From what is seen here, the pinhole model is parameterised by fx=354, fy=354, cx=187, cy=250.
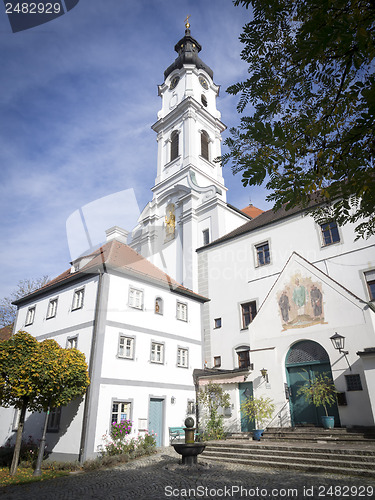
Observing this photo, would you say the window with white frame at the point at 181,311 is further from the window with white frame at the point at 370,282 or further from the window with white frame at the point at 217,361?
the window with white frame at the point at 370,282

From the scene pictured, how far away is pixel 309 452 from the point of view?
1231 centimetres

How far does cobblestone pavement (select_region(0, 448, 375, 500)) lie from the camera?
8547 millimetres

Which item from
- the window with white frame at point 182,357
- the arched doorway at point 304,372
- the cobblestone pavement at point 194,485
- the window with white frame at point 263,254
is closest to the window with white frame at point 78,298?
the window with white frame at point 182,357

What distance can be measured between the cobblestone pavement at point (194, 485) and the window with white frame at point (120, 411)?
307 centimetres

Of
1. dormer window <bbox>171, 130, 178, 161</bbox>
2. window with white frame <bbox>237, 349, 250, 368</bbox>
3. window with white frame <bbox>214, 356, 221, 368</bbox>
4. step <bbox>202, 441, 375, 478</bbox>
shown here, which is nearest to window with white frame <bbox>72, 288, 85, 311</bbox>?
step <bbox>202, 441, 375, 478</bbox>

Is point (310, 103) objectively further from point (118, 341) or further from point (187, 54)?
point (187, 54)

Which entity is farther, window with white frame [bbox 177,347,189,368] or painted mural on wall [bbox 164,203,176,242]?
painted mural on wall [bbox 164,203,176,242]

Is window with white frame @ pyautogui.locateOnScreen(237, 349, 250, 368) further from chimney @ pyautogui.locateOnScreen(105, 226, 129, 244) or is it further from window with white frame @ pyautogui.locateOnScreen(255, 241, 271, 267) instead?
chimney @ pyautogui.locateOnScreen(105, 226, 129, 244)

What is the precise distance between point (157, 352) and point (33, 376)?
288 inches

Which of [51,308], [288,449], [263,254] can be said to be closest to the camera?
[288,449]

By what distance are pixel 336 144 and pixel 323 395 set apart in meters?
14.7

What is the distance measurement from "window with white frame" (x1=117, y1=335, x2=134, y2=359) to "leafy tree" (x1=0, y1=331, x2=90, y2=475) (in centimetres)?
280

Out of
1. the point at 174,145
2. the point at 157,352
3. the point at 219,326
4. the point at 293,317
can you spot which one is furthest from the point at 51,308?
the point at 174,145

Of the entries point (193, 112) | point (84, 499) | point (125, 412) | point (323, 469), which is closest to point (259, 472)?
point (323, 469)
